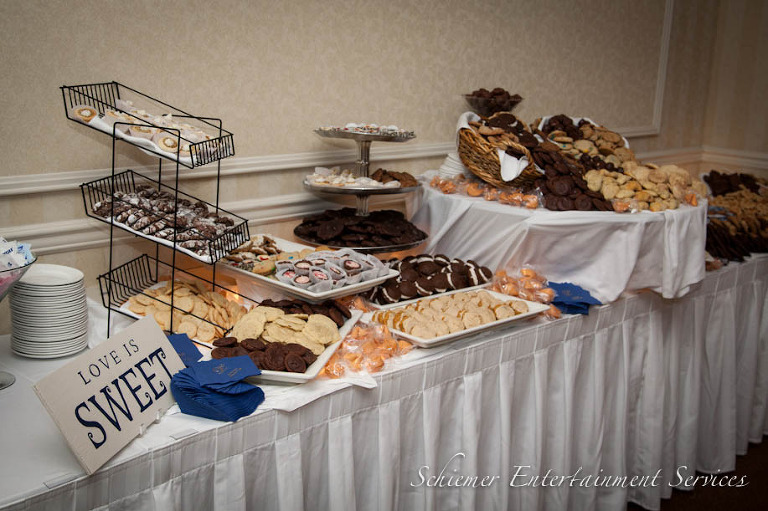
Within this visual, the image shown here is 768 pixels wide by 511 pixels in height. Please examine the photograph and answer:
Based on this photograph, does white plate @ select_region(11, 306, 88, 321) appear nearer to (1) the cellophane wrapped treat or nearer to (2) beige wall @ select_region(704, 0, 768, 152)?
(1) the cellophane wrapped treat

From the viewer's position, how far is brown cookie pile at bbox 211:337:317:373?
171cm

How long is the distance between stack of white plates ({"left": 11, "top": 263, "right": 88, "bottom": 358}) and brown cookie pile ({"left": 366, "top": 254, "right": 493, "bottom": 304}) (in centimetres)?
89

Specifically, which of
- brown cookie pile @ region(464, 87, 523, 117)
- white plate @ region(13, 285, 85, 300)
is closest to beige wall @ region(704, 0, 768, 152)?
brown cookie pile @ region(464, 87, 523, 117)

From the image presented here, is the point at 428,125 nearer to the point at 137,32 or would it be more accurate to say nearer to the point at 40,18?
the point at 137,32

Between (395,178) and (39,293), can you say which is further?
→ (395,178)

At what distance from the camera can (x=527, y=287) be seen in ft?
8.01

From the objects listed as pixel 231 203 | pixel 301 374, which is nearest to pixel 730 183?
pixel 231 203

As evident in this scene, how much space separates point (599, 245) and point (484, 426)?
0.79 meters

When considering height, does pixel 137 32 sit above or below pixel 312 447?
above

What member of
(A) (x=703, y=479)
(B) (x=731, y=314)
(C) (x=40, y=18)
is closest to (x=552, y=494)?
(A) (x=703, y=479)

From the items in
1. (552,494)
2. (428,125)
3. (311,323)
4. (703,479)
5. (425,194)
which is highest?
(428,125)

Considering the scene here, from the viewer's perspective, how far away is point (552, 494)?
244cm

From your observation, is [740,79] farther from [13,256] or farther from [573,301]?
[13,256]

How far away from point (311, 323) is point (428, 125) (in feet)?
5.31
